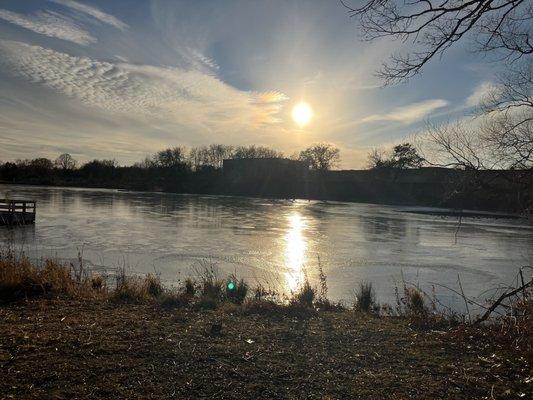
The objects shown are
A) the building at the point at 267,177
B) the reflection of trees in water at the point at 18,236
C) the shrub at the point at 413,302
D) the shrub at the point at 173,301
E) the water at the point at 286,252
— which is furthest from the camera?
the building at the point at 267,177

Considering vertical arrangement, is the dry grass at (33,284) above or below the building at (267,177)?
below

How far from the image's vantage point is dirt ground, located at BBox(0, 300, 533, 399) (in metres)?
3.71

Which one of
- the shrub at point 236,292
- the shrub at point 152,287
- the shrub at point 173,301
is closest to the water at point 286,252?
the shrub at point 236,292

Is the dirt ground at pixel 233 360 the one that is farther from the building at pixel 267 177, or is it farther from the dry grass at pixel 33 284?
the building at pixel 267 177

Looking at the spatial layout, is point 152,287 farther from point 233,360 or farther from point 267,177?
point 267,177

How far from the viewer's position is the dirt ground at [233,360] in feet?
12.2

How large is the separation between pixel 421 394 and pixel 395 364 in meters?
0.72

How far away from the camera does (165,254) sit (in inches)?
621

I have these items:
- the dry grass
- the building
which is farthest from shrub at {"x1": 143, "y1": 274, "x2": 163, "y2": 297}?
the building

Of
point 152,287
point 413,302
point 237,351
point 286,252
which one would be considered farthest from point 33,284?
point 286,252

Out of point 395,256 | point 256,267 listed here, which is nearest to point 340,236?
point 395,256

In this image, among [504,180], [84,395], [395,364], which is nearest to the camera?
[84,395]

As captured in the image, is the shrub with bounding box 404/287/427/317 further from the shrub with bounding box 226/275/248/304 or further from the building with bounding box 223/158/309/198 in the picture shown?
the building with bounding box 223/158/309/198

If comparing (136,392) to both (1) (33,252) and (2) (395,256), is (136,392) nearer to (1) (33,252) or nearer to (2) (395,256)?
(1) (33,252)
